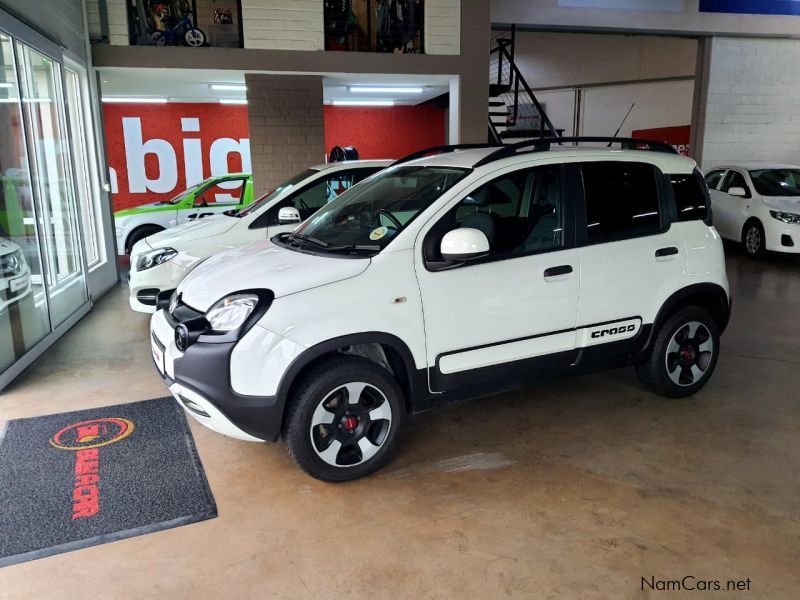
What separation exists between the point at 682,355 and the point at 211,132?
42.7 feet

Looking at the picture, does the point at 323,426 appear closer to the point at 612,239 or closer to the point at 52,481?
the point at 52,481

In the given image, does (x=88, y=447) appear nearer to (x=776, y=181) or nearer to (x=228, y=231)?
(x=228, y=231)

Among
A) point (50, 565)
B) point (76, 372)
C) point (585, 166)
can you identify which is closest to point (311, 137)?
point (76, 372)

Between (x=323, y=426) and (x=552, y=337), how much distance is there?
1448 mm

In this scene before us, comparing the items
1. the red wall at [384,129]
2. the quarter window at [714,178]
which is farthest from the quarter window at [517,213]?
the red wall at [384,129]

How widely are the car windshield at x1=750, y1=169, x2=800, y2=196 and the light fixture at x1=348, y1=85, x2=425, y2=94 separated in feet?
19.1

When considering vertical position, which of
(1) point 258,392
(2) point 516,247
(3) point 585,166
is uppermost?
(3) point 585,166

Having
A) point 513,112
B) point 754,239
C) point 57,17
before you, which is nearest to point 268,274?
point 57,17

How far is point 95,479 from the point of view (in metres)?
3.43

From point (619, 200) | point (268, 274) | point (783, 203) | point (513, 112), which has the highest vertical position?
point (513, 112)

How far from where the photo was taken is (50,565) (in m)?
2.75

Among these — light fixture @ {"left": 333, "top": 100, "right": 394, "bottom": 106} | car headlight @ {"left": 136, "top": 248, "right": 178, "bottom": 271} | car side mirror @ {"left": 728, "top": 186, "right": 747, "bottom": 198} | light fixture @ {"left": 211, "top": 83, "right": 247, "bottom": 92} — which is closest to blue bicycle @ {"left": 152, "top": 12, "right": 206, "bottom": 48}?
light fixture @ {"left": 211, "top": 83, "right": 247, "bottom": 92}

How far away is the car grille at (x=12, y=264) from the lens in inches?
203

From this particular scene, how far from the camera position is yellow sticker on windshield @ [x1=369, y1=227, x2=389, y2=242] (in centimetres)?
351
